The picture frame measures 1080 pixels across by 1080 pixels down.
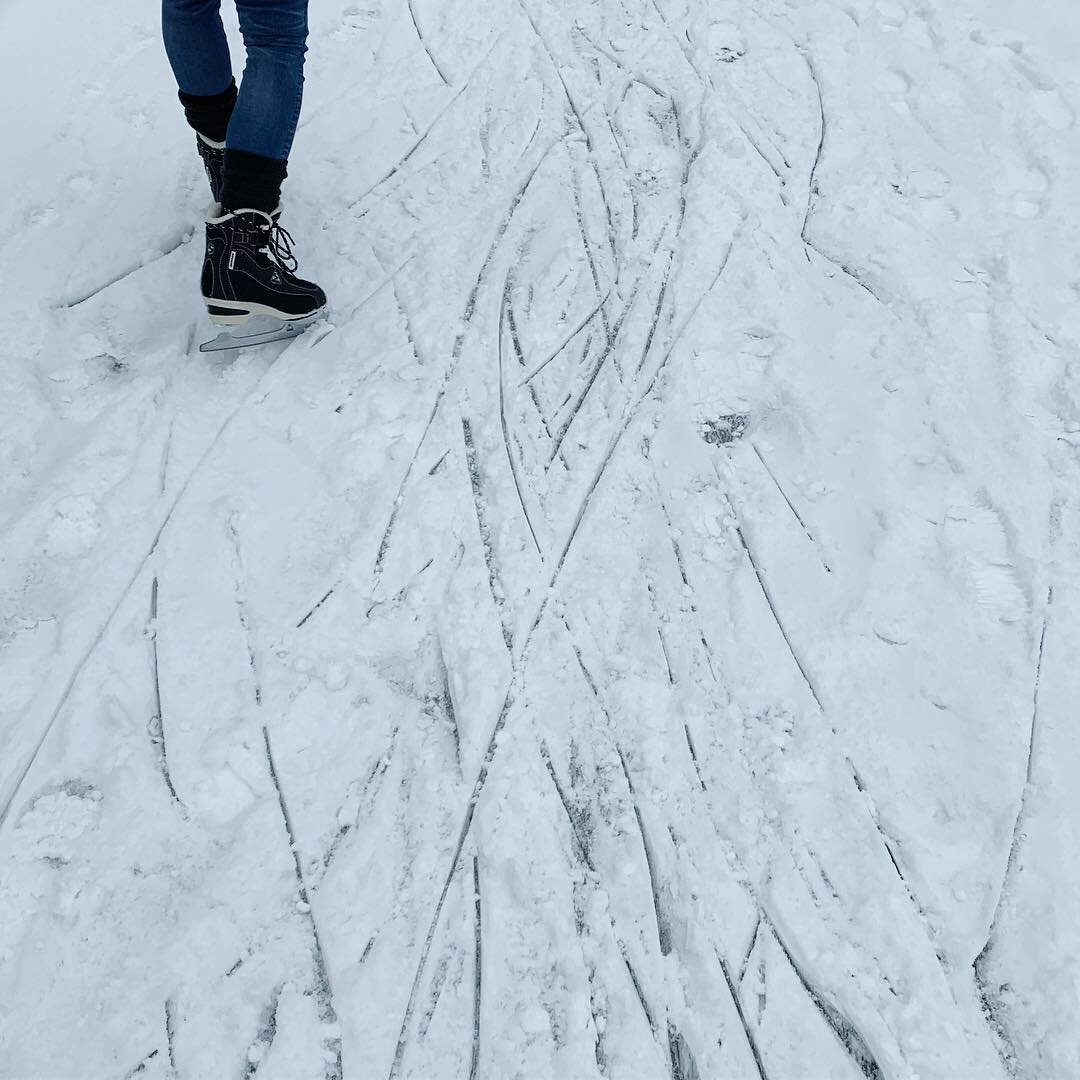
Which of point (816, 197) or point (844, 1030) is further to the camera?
point (816, 197)

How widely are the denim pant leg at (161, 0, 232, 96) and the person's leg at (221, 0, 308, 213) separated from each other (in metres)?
0.19

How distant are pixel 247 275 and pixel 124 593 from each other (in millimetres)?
828

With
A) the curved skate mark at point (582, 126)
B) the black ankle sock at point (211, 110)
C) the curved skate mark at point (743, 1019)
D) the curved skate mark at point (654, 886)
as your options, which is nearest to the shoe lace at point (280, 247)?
the black ankle sock at point (211, 110)

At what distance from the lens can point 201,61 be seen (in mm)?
2062

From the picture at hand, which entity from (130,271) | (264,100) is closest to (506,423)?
(264,100)

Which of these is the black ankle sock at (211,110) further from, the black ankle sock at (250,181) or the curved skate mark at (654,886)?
the curved skate mark at (654,886)

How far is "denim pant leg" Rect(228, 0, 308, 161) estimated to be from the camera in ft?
6.06

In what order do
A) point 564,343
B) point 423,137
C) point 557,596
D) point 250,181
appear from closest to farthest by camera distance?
point 557,596
point 250,181
point 564,343
point 423,137

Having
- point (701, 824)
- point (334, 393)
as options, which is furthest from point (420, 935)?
point (334, 393)

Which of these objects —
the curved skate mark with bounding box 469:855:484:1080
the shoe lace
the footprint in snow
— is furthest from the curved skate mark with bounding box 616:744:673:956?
the shoe lace

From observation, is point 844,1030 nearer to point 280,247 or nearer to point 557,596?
point 557,596

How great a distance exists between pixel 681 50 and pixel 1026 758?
2666 millimetres

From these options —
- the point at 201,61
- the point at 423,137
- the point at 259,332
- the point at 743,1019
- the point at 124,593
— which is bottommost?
the point at 743,1019

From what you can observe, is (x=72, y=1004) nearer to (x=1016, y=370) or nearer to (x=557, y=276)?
(x=557, y=276)
